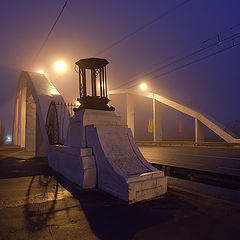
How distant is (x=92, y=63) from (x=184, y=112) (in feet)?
78.5

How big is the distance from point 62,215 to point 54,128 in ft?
37.7

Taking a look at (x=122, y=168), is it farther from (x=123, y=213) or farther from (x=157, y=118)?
(x=157, y=118)

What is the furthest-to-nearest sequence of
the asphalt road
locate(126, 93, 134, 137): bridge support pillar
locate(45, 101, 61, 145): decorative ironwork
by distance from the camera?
locate(126, 93, 134, 137): bridge support pillar → locate(45, 101, 61, 145): decorative ironwork → the asphalt road

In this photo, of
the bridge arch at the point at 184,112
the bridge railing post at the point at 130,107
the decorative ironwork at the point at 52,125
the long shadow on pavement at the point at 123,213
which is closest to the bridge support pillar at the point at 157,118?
the bridge arch at the point at 184,112

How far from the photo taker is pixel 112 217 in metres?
4.58

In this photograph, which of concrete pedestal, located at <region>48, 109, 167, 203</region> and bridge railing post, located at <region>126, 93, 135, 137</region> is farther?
bridge railing post, located at <region>126, 93, 135, 137</region>

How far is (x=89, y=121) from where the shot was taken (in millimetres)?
8125

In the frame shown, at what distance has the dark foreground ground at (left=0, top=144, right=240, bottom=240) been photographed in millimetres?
3773

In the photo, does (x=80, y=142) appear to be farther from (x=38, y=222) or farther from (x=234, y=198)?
(x=234, y=198)

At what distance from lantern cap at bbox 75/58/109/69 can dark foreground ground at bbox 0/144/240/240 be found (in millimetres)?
5739

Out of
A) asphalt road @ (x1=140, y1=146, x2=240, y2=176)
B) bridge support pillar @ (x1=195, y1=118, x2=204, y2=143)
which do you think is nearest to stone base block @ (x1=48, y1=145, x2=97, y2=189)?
asphalt road @ (x1=140, y1=146, x2=240, y2=176)

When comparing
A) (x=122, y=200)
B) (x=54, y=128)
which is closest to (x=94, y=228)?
(x=122, y=200)

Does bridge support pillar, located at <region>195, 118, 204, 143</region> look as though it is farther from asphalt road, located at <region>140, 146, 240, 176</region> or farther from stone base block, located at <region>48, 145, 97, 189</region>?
stone base block, located at <region>48, 145, 97, 189</region>

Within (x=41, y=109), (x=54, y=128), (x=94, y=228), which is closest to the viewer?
(x=94, y=228)
